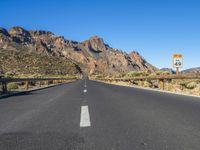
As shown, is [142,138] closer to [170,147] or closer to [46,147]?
[170,147]

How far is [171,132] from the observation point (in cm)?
534

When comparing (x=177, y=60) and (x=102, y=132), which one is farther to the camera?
(x=177, y=60)

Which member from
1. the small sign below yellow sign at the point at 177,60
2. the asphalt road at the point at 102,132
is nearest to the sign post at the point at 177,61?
the small sign below yellow sign at the point at 177,60

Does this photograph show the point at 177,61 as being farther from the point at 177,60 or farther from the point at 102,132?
the point at 102,132

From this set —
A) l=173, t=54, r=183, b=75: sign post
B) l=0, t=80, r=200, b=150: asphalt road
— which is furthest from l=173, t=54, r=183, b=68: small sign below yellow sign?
l=0, t=80, r=200, b=150: asphalt road

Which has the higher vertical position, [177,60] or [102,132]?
[177,60]

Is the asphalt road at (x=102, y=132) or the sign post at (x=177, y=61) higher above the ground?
the sign post at (x=177, y=61)

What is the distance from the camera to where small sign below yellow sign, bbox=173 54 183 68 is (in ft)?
64.5

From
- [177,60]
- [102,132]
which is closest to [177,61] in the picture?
[177,60]

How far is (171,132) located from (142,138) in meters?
0.77

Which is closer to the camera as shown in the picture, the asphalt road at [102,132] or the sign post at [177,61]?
the asphalt road at [102,132]

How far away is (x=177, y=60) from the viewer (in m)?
19.7

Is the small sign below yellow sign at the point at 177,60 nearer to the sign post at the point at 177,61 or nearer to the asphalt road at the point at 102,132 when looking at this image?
the sign post at the point at 177,61

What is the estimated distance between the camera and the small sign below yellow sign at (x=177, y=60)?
64.5 feet
